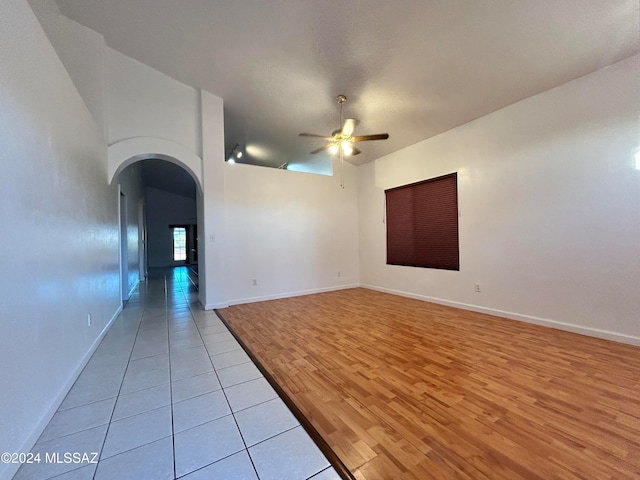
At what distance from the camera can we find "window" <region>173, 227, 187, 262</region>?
41.7 feet

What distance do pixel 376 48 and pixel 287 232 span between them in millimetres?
3521

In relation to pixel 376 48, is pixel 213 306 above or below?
below

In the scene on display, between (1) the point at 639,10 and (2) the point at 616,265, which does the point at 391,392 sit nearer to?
(2) the point at 616,265

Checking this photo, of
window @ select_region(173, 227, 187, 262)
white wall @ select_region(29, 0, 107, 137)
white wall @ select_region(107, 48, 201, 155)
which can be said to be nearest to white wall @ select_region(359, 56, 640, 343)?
white wall @ select_region(107, 48, 201, 155)

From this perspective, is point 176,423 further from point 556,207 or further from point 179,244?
point 179,244

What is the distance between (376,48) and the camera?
3.07 m

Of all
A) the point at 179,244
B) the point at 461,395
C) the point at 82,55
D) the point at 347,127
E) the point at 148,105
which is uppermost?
the point at 82,55

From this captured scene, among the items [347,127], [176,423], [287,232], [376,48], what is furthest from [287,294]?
[376,48]

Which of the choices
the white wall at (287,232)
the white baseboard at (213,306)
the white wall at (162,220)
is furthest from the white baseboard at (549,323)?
the white wall at (162,220)

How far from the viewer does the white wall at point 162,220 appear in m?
→ 11.9

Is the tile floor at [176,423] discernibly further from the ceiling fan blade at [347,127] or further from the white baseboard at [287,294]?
the ceiling fan blade at [347,127]

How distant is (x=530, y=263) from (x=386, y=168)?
10.6 feet

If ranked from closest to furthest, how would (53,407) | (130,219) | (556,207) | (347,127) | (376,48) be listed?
(53,407) < (376,48) < (556,207) < (347,127) < (130,219)

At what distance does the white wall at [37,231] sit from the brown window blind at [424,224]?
502 cm
